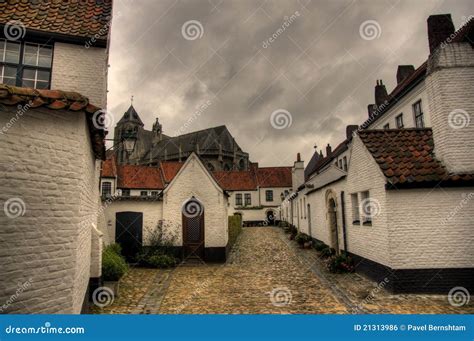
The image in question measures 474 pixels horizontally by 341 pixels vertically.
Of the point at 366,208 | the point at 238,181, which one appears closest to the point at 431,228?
the point at 366,208

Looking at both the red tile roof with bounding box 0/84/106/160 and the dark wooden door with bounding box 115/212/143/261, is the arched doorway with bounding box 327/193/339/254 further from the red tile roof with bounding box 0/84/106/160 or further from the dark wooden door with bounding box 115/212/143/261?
the red tile roof with bounding box 0/84/106/160

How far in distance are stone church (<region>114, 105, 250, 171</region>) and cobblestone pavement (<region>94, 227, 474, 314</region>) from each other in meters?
40.6

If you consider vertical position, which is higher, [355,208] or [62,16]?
[62,16]

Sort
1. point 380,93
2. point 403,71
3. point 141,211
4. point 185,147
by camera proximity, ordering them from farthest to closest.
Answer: point 185,147, point 380,93, point 403,71, point 141,211

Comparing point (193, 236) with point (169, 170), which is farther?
point (169, 170)

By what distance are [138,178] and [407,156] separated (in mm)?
33019

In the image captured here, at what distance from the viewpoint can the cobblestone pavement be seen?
7371 mm

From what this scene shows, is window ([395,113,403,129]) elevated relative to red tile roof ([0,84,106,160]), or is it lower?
elevated

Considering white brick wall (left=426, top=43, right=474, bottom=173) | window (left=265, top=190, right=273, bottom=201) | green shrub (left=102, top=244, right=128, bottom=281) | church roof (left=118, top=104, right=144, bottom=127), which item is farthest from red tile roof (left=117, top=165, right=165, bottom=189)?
church roof (left=118, top=104, right=144, bottom=127)

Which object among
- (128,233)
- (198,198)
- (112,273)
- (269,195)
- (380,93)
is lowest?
(112,273)

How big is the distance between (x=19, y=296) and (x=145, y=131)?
7627cm

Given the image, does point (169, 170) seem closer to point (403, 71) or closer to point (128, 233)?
point (128, 233)

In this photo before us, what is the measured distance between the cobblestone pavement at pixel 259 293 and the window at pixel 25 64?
611 cm

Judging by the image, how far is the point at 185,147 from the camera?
64.8 meters
